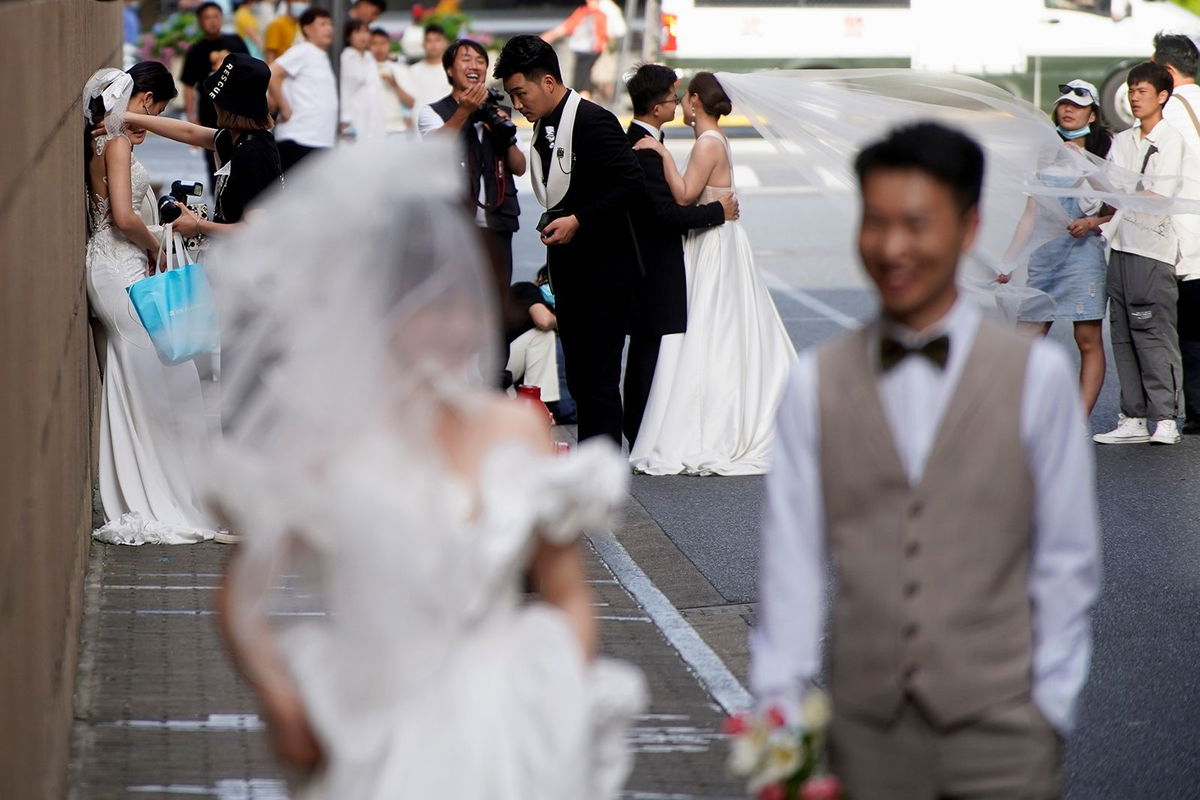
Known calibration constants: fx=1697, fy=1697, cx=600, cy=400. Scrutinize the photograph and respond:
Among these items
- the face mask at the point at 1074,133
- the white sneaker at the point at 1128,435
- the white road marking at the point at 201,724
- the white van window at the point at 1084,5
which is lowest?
the white sneaker at the point at 1128,435

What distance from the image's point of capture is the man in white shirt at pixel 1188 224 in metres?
10.1

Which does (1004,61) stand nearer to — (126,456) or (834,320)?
(834,320)

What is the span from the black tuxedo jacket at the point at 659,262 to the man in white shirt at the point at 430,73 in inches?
361

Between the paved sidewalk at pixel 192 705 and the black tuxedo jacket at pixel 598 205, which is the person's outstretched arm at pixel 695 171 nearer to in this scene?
the black tuxedo jacket at pixel 598 205

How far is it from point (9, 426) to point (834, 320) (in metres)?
11.0

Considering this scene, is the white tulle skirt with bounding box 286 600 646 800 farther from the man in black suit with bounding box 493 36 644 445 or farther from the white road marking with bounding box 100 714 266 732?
the man in black suit with bounding box 493 36 644 445

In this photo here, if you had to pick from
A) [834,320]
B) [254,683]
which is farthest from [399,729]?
[834,320]

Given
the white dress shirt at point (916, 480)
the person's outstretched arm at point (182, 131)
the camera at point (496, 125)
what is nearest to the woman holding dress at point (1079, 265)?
the camera at point (496, 125)

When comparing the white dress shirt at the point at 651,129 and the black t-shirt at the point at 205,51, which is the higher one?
the white dress shirt at the point at 651,129

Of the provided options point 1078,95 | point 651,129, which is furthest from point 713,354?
point 1078,95

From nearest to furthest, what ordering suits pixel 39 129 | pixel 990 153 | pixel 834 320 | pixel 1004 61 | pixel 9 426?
1. pixel 9 426
2. pixel 39 129
3. pixel 990 153
4. pixel 834 320
5. pixel 1004 61

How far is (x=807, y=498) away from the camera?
299 cm

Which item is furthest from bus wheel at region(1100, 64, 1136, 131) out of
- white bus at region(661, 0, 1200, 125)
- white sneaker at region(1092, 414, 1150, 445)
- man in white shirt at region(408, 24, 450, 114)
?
white sneaker at region(1092, 414, 1150, 445)

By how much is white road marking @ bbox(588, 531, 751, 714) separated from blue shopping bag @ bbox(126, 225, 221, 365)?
81.1 inches
